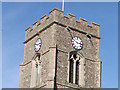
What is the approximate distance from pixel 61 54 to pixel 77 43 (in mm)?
2080

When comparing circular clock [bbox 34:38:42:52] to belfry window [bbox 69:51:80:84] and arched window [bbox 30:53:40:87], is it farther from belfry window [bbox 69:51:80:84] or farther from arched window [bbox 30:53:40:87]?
belfry window [bbox 69:51:80:84]

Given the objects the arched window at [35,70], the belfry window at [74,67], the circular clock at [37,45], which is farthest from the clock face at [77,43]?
the arched window at [35,70]

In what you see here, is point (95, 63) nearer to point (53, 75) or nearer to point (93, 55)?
point (93, 55)

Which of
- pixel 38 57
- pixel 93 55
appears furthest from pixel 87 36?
pixel 38 57

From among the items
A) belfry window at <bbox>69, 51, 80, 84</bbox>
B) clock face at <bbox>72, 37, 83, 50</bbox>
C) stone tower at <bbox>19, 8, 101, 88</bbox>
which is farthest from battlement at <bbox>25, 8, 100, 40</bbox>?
belfry window at <bbox>69, 51, 80, 84</bbox>

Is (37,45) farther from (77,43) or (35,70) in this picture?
(77,43)

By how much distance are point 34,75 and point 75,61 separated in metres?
3.62

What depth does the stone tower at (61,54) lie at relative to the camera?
32.6m

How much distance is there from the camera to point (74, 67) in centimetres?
3375

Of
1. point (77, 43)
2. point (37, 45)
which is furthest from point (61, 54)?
point (37, 45)

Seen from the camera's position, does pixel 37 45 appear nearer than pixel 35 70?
No

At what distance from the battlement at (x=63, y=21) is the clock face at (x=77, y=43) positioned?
1.17 m

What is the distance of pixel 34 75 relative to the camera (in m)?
34.3

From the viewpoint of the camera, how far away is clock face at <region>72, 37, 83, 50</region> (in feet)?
112
